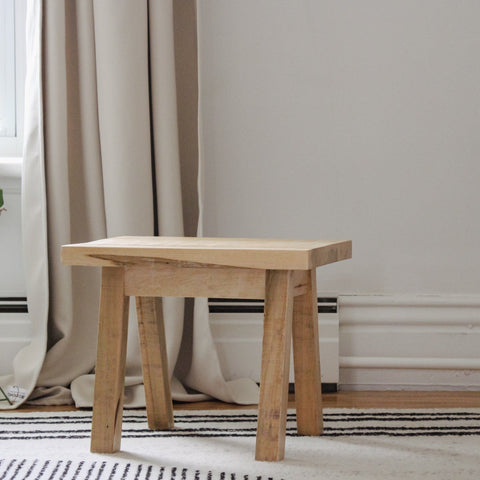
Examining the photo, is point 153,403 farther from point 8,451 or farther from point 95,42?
point 95,42

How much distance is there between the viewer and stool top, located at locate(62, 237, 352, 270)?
1215mm

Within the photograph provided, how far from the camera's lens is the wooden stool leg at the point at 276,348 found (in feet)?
4.15

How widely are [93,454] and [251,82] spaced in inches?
41.9

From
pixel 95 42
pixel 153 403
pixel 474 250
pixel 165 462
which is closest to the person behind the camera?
pixel 165 462

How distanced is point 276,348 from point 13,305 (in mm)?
971

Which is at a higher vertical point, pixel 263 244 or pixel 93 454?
pixel 263 244

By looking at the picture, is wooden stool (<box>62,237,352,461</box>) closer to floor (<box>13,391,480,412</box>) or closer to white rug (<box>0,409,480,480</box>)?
white rug (<box>0,409,480,480</box>)

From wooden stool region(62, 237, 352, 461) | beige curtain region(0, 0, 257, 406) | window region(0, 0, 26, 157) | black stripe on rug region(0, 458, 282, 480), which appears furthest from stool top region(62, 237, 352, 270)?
window region(0, 0, 26, 157)

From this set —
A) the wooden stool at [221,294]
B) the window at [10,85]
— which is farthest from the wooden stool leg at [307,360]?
the window at [10,85]

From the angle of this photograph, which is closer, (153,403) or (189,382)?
(153,403)

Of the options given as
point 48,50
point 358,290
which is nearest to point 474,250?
point 358,290

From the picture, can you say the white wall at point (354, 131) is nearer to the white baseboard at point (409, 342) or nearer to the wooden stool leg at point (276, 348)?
the white baseboard at point (409, 342)

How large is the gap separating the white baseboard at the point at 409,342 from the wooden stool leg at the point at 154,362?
2.01 feet

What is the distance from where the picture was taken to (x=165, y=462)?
1.34 metres
